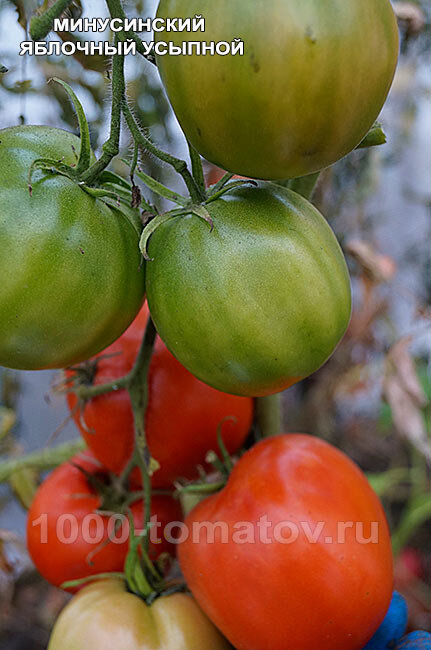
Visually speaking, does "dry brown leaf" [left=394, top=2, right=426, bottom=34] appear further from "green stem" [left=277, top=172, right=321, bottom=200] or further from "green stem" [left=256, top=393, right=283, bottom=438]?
"green stem" [left=256, top=393, right=283, bottom=438]

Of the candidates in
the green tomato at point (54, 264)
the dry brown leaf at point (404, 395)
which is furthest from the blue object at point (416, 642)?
the green tomato at point (54, 264)

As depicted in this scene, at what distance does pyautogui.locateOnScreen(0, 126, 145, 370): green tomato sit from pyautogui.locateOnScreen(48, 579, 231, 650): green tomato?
0.23 m

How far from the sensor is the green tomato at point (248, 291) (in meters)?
0.40

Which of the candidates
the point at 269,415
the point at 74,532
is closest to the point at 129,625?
the point at 74,532

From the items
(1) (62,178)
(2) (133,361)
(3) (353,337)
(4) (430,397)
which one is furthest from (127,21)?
(4) (430,397)

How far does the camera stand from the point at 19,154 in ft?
1.39

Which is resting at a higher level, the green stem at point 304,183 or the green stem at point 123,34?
the green stem at point 123,34

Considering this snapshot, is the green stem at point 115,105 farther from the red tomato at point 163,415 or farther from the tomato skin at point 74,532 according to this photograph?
the tomato skin at point 74,532

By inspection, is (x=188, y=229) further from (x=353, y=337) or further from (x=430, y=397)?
(x=430, y=397)

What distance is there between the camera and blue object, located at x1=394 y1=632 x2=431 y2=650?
52 centimetres

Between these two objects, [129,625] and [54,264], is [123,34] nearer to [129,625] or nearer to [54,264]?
[54,264]

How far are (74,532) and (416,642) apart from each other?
335 mm

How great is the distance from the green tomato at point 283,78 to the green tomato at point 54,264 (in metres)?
0.09

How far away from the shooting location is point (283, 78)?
13.2 inches
